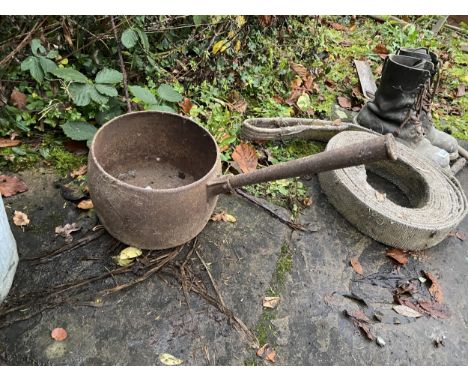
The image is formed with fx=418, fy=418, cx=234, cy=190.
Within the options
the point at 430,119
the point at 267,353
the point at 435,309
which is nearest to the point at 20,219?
the point at 267,353

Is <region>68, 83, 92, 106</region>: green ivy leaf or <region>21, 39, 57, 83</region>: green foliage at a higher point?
<region>21, 39, 57, 83</region>: green foliage

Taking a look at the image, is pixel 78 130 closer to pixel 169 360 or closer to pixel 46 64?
pixel 46 64

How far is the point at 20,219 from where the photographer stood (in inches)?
79.7

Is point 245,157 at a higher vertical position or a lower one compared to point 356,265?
higher

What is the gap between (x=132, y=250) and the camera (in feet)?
6.48

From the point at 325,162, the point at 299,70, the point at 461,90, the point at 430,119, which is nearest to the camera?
the point at 325,162

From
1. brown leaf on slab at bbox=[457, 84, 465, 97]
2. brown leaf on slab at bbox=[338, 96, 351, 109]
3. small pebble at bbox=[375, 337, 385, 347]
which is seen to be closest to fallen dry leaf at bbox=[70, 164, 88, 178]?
small pebble at bbox=[375, 337, 385, 347]

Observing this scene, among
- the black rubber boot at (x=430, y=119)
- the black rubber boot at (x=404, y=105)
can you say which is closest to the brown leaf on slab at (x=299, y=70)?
the black rubber boot at (x=404, y=105)

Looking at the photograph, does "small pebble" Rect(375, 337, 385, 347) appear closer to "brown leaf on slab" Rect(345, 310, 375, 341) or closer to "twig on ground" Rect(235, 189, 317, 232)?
"brown leaf on slab" Rect(345, 310, 375, 341)

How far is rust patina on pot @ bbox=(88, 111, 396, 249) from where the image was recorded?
154 centimetres

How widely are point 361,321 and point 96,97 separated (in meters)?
1.79

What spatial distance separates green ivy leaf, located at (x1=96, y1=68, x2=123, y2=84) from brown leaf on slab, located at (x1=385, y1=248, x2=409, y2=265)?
177 cm

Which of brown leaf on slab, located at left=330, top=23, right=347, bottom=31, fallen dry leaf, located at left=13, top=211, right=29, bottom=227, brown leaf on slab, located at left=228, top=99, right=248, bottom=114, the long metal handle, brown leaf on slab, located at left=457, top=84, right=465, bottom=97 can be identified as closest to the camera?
the long metal handle

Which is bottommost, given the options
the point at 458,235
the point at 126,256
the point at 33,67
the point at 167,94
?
the point at 458,235
